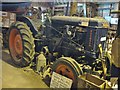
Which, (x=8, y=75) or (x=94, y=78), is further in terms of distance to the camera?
(x=8, y=75)

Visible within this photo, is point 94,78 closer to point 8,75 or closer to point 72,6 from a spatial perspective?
point 8,75

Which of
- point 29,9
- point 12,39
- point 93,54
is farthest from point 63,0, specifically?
point 93,54

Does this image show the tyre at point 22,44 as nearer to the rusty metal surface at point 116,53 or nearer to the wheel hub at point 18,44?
the wheel hub at point 18,44

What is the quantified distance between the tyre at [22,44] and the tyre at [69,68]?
642 millimetres

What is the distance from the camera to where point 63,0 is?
290 inches

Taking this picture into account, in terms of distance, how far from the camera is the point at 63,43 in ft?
10.2

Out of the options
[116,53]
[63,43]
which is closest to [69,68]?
[63,43]

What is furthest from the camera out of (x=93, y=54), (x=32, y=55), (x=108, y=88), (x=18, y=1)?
(x=18, y=1)

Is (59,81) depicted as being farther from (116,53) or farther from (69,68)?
(116,53)

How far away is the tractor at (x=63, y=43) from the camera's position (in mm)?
2684

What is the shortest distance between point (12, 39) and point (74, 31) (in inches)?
51.4

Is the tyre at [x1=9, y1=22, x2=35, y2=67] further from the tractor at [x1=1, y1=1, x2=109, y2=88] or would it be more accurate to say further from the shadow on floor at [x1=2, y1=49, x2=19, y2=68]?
the shadow on floor at [x1=2, y1=49, x2=19, y2=68]

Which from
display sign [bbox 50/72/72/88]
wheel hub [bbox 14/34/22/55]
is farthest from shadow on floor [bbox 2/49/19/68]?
display sign [bbox 50/72/72/88]

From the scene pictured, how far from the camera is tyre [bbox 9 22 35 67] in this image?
325cm
